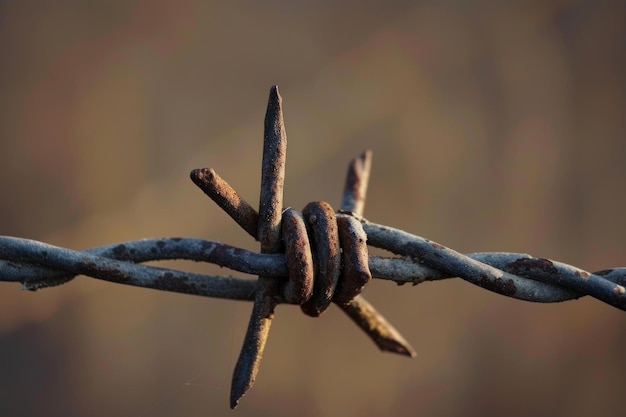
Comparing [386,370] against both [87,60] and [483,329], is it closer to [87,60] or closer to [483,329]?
[483,329]

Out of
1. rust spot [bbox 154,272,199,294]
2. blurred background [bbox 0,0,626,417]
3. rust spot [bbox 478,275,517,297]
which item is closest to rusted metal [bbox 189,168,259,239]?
rust spot [bbox 154,272,199,294]

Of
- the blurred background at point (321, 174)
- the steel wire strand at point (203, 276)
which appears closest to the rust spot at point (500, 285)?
the steel wire strand at point (203, 276)

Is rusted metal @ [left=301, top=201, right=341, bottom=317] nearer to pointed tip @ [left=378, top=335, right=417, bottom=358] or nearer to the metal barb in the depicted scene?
the metal barb

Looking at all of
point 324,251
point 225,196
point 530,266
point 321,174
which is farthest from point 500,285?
point 321,174

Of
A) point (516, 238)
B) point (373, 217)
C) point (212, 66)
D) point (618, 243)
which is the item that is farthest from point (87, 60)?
point (618, 243)

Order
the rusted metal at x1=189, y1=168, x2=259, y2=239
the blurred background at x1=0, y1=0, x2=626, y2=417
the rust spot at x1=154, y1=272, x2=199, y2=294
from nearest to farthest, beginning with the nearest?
the rusted metal at x1=189, y1=168, x2=259, y2=239 < the rust spot at x1=154, y1=272, x2=199, y2=294 < the blurred background at x1=0, y1=0, x2=626, y2=417

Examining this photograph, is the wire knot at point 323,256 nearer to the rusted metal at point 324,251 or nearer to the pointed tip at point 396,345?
the rusted metal at point 324,251
